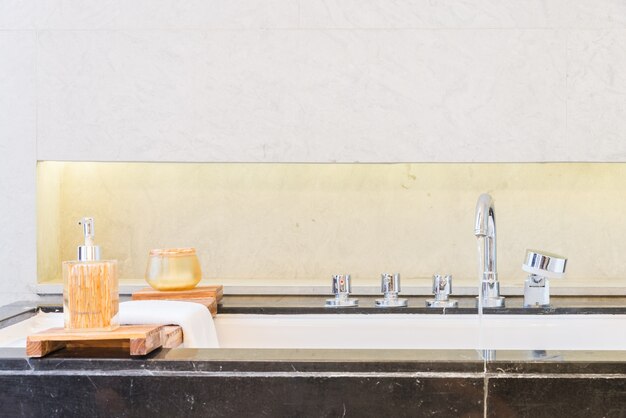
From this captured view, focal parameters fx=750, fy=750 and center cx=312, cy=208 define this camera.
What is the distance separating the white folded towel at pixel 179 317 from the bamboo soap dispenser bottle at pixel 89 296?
9 centimetres

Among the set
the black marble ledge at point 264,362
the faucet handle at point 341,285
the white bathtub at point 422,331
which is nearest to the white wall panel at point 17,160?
the white bathtub at point 422,331

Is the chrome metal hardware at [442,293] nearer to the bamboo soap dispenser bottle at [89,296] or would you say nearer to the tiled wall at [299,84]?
the tiled wall at [299,84]

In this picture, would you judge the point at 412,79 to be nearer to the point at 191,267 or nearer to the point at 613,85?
the point at 613,85

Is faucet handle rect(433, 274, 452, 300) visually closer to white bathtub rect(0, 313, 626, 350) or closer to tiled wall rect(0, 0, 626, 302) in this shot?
white bathtub rect(0, 313, 626, 350)

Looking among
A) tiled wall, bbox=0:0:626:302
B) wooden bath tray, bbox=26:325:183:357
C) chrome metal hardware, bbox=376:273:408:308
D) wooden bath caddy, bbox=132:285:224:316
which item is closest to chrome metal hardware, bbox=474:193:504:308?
chrome metal hardware, bbox=376:273:408:308

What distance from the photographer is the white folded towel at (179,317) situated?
3.94 feet

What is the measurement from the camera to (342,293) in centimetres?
160

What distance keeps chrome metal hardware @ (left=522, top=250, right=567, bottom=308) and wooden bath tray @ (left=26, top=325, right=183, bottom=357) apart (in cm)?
77

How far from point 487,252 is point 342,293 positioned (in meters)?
0.32

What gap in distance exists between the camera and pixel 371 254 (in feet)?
7.00

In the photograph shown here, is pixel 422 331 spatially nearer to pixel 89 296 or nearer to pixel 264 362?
pixel 264 362

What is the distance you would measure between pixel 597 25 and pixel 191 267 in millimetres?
1182

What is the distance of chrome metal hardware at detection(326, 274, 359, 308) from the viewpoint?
5.12 feet

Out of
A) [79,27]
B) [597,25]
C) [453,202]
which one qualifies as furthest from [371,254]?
[79,27]
